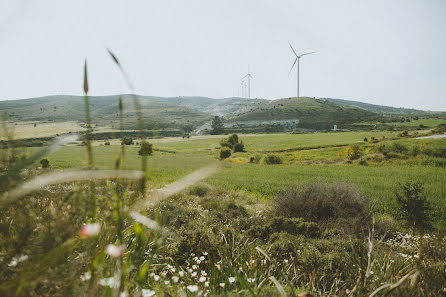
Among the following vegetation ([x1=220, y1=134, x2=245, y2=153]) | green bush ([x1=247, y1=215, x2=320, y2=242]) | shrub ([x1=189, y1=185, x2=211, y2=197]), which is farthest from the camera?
vegetation ([x1=220, y1=134, x2=245, y2=153])

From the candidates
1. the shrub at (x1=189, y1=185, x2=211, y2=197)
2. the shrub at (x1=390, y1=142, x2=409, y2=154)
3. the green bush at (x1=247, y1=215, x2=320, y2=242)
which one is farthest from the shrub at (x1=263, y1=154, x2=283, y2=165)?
the green bush at (x1=247, y1=215, x2=320, y2=242)

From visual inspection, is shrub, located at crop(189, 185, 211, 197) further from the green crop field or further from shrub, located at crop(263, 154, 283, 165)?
shrub, located at crop(263, 154, 283, 165)

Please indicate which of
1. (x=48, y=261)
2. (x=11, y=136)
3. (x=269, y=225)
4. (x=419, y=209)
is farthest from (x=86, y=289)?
(x=419, y=209)

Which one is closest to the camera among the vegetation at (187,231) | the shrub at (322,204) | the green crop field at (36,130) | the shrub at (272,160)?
the vegetation at (187,231)

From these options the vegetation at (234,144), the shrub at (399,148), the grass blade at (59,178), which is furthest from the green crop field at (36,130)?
the shrub at (399,148)

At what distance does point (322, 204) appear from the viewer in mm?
10430

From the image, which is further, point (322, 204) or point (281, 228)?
point (322, 204)

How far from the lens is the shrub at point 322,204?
33.9ft

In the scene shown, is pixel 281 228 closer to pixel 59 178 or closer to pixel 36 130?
pixel 59 178

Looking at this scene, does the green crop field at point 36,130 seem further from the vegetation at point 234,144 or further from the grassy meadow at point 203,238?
the vegetation at point 234,144

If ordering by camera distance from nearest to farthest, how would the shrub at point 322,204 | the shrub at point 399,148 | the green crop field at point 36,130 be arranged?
the green crop field at point 36,130, the shrub at point 322,204, the shrub at point 399,148

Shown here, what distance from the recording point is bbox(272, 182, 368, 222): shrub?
10344mm

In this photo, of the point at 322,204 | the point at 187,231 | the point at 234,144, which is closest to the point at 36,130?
the point at 234,144

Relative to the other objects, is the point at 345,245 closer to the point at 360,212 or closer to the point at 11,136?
Result: the point at 360,212
